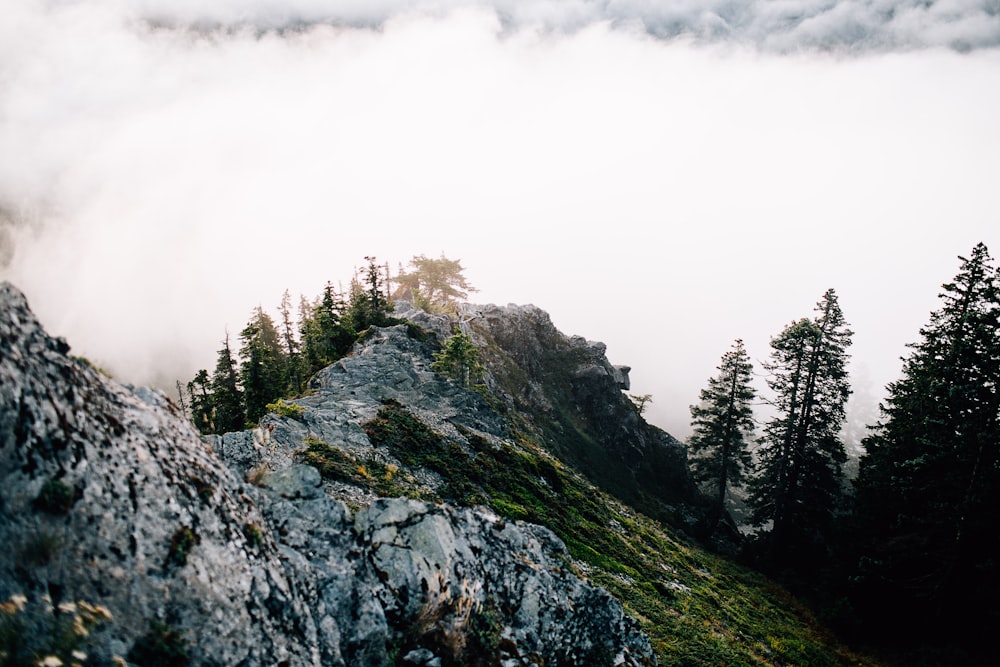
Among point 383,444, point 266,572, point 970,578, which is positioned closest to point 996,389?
point 970,578

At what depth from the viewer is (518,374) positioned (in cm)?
4722

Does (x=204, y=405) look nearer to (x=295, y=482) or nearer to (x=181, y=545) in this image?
(x=295, y=482)

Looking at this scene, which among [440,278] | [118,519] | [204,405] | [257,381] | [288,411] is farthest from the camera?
[440,278]

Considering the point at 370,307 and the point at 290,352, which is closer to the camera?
the point at 370,307

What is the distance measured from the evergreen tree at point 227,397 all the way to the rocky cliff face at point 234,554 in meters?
16.7

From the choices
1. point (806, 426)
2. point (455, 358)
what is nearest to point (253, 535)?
point (455, 358)

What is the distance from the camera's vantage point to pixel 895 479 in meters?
27.4

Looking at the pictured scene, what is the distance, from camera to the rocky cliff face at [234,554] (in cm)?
637

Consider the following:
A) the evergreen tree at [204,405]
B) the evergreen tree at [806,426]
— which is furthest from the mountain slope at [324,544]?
the evergreen tree at [204,405]

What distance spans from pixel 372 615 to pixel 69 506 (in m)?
6.20

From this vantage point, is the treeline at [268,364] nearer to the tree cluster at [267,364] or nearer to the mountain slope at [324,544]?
Answer: the tree cluster at [267,364]

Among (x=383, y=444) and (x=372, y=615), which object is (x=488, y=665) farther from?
(x=383, y=444)

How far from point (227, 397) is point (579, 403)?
3328cm

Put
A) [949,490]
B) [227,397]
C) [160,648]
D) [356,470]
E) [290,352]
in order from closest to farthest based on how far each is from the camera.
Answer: [160,648] → [356,470] → [949,490] → [227,397] → [290,352]
